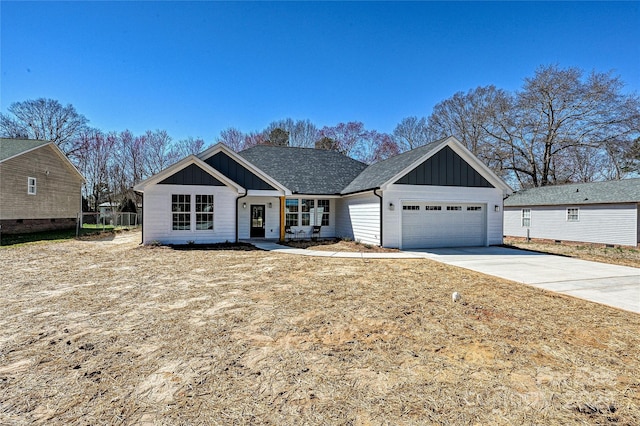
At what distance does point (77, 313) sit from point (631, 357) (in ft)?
25.8

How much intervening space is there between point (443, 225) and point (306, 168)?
8.87m

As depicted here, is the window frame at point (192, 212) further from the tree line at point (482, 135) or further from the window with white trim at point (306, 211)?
the tree line at point (482, 135)

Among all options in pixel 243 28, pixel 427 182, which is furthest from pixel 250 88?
pixel 427 182

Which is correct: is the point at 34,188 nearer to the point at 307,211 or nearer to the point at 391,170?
the point at 307,211

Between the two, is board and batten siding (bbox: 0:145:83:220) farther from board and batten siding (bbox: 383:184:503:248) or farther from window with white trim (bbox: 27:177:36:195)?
board and batten siding (bbox: 383:184:503:248)

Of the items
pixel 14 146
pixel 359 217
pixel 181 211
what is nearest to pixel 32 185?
pixel 14 146

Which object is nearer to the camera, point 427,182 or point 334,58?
point 427,182

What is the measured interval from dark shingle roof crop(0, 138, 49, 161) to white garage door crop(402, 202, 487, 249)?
21.8 meters

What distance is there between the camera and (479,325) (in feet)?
16.0

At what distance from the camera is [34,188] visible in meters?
20.1

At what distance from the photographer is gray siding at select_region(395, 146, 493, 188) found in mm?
14375

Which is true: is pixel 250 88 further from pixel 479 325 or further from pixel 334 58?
pixel 479 325

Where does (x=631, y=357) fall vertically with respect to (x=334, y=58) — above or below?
below

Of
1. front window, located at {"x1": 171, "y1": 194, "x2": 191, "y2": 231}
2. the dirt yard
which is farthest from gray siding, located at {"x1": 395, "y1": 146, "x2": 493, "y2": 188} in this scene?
front window, located at {"x1": 171, "y1": 194, "x2": 191, "y2": 231}
